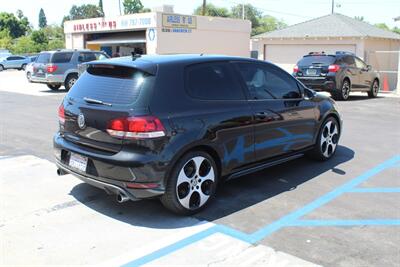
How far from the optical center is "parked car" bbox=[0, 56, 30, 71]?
4502 centimetres

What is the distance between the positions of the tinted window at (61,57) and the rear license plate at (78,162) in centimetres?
1557

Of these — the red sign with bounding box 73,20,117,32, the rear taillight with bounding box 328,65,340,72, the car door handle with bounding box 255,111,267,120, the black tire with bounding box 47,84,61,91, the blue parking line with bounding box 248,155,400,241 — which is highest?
the red sign with bounding box 73,20,117,32

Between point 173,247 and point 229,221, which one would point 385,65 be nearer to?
point 229,221

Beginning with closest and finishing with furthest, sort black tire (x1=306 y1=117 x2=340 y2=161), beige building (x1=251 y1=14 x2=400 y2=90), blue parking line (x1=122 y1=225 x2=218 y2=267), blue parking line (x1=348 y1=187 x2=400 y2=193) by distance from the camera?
1. blue parking line (x1=122 y1=225 x2=218 y2=267)
2. blue parking line (x1=348 y1=187 x2=400 y2=193)
3. black tire (x1=306 y1=117 x2=340 y2=161)
4. beige building (x1=251 y1=14 x2=400 y2=90)

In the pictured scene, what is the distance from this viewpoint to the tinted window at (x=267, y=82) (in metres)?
5.75

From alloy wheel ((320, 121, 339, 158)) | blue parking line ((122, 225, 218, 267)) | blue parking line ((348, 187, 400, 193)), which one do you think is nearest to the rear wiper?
blue parking line ((122, 225, 218, 267))

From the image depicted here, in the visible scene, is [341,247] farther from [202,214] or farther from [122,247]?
[122,247]

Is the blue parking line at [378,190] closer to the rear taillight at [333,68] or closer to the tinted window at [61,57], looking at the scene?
the rear taillight at [333,68]

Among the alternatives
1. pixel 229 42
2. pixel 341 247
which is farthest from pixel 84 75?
pixel 229 42

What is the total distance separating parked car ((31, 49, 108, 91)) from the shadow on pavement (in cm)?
1471

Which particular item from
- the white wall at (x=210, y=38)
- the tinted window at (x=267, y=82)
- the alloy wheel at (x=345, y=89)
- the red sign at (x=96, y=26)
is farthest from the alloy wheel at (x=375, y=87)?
the red sign at (x=96, y=26)

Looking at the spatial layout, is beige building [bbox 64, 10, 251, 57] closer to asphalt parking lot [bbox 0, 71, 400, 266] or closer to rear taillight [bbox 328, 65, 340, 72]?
rear taillight [bbox 328, 65, 340, 72]

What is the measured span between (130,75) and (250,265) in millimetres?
2300

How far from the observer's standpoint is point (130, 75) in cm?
486
